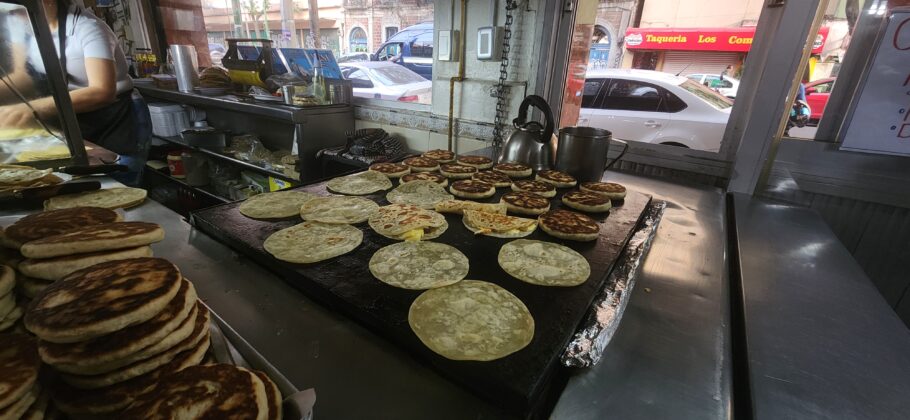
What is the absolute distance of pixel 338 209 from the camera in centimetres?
171

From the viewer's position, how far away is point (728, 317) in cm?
114

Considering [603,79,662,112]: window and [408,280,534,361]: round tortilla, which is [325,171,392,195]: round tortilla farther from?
[603,79,662,112]: window

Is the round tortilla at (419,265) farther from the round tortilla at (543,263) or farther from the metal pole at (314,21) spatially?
the metal pole at (314,21)

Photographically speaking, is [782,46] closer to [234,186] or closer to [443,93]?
[443,93]

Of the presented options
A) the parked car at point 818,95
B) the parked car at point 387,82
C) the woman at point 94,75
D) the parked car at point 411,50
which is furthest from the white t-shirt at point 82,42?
the parked car at point 818,95

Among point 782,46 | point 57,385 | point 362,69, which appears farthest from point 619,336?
point 362,69

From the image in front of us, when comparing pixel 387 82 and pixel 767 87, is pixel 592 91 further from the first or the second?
pixel 767 87

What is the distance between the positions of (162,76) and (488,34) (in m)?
4.64

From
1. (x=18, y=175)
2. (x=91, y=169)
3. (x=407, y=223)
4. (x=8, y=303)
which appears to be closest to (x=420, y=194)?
(x=407, y=223)

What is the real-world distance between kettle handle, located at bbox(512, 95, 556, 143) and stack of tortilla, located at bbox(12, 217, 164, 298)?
→ 1.90m

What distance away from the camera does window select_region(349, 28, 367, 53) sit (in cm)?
581

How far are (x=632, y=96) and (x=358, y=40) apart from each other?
4358 millimetres

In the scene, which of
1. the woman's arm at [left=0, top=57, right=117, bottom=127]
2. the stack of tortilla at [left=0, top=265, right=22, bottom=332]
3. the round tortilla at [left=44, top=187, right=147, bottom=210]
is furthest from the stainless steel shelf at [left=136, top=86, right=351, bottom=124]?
the stack of tortilla at [left=0, top=265, right=22, bottom=332]

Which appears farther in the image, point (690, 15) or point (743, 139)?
point (690, 15)
